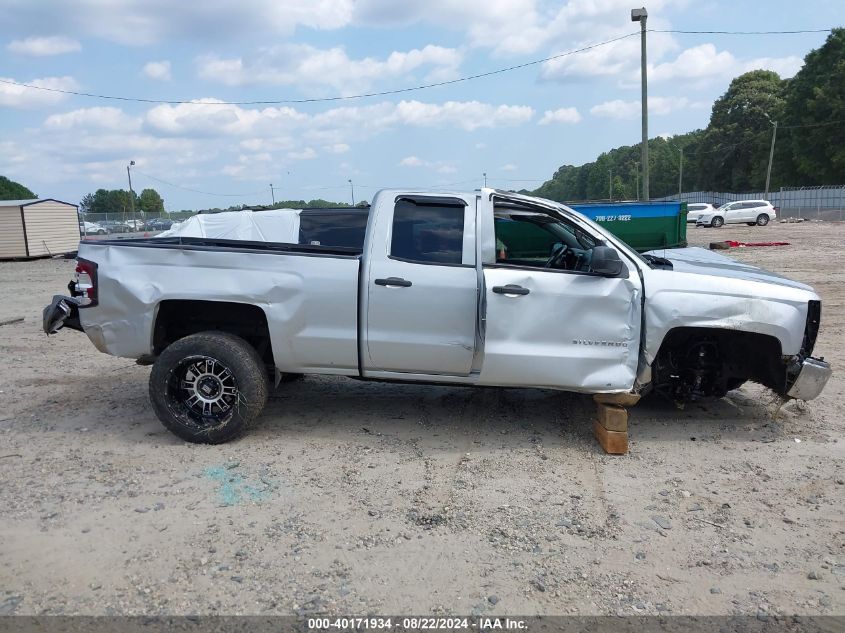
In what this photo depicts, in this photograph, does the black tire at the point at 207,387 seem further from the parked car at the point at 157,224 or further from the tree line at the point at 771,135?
the tree line at the point at 771,135

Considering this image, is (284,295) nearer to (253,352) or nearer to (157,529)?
(253,352)

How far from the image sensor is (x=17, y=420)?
6.04m

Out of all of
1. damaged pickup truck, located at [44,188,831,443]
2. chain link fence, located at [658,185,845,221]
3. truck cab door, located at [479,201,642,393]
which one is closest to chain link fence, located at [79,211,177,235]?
damaged pickup truck, located at [44,188,831,443]

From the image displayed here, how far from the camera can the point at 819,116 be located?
62.3m

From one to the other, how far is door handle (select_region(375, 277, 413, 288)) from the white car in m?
42.2

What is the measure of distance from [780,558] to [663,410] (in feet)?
8.20

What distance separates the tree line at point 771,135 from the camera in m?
61.6

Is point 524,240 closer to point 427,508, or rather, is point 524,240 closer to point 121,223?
point 427,508

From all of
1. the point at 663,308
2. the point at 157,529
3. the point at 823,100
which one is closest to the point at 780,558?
the point at 663,308

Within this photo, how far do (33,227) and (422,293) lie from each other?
2859cm

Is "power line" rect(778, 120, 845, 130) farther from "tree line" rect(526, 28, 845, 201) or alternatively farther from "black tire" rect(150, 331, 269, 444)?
"black tire" rect(150, 331, 269, 444)

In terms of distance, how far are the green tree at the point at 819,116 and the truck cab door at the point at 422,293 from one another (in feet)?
216

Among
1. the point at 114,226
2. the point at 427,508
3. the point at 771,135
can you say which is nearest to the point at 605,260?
the point at 427,508

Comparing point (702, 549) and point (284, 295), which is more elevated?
point (284, 295)
